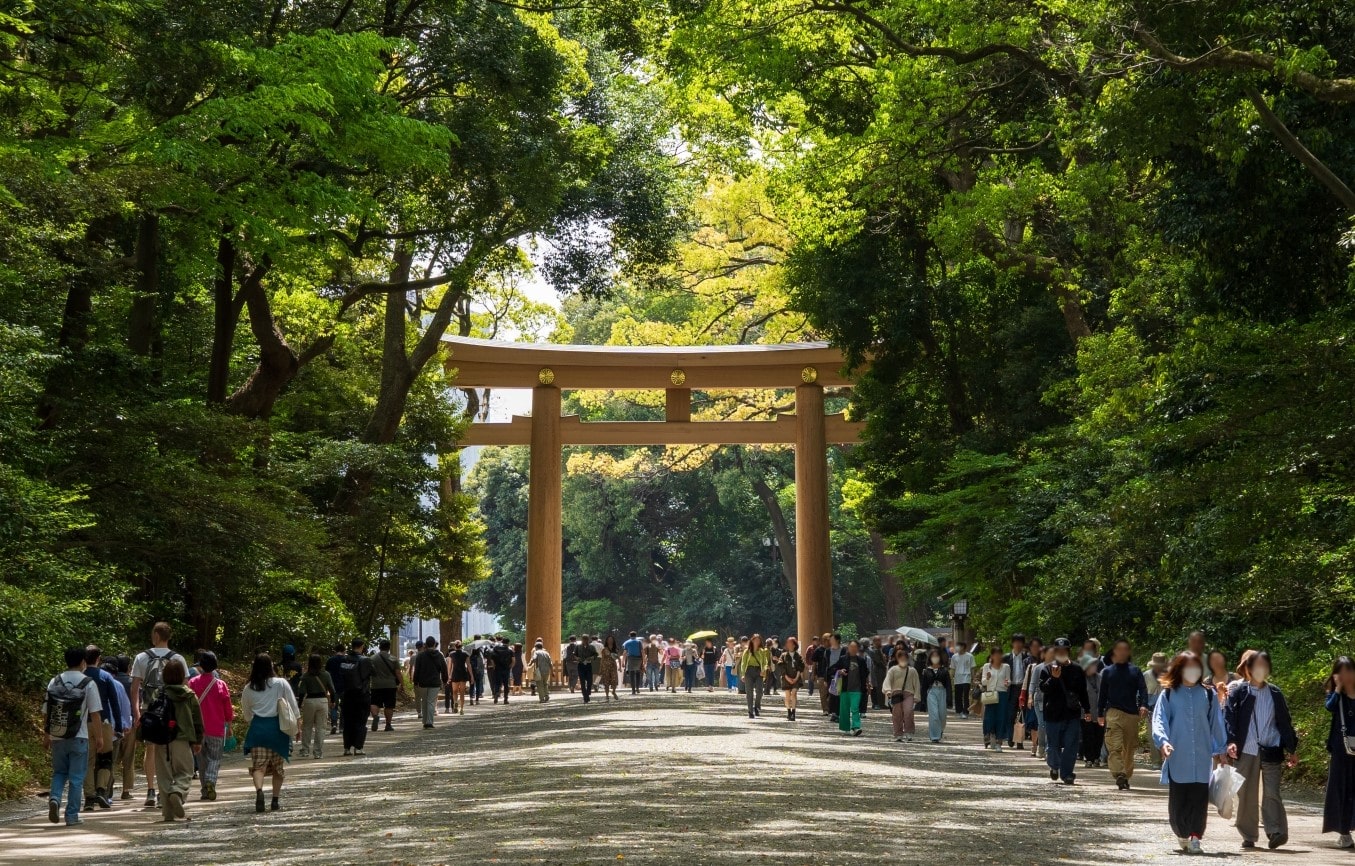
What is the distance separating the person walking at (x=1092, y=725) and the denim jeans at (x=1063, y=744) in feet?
2.01

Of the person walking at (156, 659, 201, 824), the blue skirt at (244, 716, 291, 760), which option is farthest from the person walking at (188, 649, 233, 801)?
the blue skirt at (244, 716, 291, 760)

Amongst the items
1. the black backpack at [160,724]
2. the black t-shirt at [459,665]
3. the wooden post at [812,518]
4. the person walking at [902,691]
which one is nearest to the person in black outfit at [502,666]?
the black t-shirt at [459,665]

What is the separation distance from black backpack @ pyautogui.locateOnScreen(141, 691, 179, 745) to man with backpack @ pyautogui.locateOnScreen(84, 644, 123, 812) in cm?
39

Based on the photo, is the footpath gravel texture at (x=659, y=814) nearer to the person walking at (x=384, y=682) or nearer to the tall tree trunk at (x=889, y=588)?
the person walking at (x=384, y=682)

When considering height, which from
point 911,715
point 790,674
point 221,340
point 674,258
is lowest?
point 911,715

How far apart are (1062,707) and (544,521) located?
21.6m

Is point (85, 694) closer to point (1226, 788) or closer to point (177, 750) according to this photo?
point (177, 750)

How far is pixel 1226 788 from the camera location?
31.6 feet

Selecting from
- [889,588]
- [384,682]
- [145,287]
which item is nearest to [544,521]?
[384,682]

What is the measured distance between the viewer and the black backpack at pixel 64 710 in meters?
11.0

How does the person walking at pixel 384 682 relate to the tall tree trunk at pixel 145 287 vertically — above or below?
below

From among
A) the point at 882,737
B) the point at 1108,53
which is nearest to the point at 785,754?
the point at 882,737

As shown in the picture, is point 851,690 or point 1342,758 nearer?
point 1342,758

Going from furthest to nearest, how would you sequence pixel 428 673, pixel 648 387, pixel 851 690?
pixel 648 387, pixel 428 673, pixel 851 690
